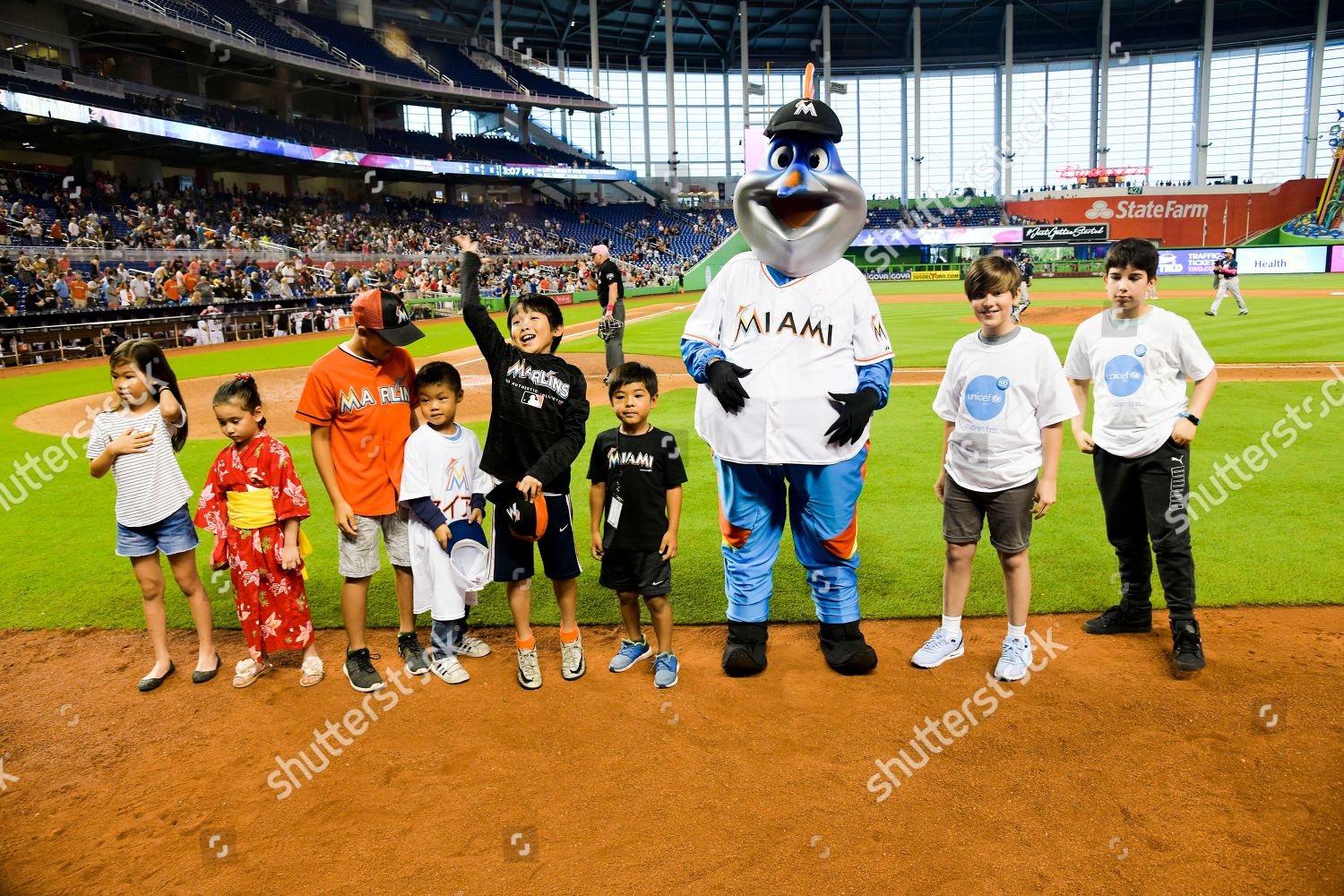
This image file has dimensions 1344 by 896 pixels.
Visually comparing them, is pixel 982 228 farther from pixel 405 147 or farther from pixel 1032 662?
pixel 1032 662

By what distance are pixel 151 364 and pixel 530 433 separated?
209 centimetres

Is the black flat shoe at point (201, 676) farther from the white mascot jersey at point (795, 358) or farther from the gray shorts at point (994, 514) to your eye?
the gray shorts at point (994, 514)

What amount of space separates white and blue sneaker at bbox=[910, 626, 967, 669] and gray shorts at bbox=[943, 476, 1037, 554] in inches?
20.8

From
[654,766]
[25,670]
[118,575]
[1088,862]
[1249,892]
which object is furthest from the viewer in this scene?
[118,575]

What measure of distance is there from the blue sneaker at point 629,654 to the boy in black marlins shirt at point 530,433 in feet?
0.66

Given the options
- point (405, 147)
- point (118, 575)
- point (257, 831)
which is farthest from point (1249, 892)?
point (405, 147)

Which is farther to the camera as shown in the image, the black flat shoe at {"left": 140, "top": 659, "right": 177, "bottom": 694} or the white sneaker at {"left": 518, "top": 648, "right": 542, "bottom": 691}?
the black flat shoe at {"left": 140, "top": 659, "right": 177, "bottom": 694}

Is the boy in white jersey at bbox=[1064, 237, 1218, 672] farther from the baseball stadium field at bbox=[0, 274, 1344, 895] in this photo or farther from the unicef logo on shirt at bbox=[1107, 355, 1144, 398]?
the baseball stadium field at bbox=[0, 274, 1344, 895]

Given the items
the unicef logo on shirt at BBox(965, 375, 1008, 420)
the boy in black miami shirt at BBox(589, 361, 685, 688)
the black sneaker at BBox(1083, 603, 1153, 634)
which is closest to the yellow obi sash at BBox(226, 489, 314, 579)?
the boy in black miami shirt at BBox(589, 361, 685, 688)

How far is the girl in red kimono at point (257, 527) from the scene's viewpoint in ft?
14.4

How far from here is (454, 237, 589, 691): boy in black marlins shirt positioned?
4262 mm

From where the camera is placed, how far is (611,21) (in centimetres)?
5684

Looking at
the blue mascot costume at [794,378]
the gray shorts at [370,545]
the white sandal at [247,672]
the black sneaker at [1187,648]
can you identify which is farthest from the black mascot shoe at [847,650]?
the white sandal at [247,672]

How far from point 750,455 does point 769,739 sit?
4.59ft
